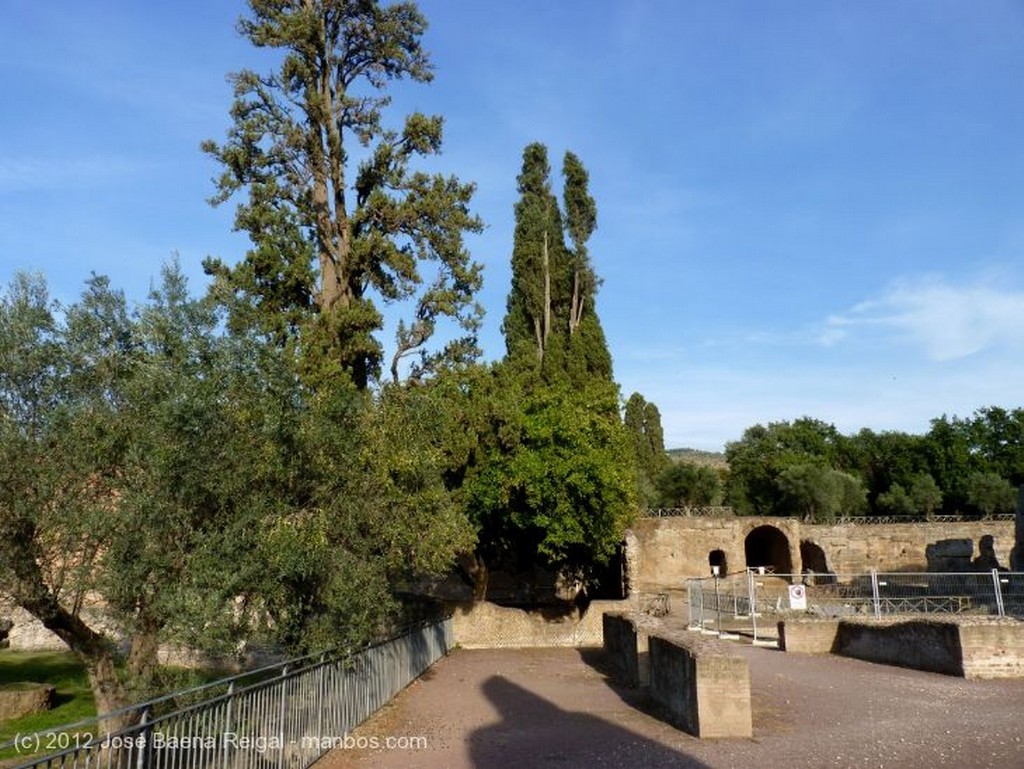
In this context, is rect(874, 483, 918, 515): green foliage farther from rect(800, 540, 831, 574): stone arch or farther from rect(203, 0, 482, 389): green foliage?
rect(203, 0, 482, 389): green foliage

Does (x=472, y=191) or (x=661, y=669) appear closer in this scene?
(x=661, y=669)

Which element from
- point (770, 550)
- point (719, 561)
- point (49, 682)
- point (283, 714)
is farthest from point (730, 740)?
point (770, 550)

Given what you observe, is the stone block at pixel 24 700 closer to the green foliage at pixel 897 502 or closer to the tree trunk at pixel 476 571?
the tree trunk at pixel 476 571

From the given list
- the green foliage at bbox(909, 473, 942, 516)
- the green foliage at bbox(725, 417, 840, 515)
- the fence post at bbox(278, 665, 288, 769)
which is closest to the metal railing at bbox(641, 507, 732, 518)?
the green foliage at bbox(725, 417, 840, 515)

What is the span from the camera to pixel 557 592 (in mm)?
30938

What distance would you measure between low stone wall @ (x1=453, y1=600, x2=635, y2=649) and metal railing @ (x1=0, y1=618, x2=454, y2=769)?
10.5m

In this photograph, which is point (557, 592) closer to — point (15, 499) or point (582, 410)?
point (582, 410)

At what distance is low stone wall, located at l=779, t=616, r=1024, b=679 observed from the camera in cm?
1241

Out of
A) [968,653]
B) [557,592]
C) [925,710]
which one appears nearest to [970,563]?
[557,592]

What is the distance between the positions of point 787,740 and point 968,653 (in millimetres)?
5689

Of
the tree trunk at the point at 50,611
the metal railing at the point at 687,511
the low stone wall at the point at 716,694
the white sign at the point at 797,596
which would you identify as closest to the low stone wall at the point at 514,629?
the white sign at the point at 797,596

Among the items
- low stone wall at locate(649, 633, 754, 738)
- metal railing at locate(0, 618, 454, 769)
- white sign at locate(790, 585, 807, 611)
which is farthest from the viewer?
white sign at locate(790, 585, 807, 611)

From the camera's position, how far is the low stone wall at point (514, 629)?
885 inches

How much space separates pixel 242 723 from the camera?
664cm
